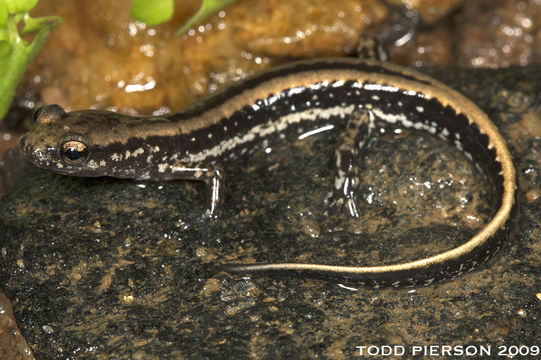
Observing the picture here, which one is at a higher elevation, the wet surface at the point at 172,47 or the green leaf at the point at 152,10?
the green leaf at the point at 152,10

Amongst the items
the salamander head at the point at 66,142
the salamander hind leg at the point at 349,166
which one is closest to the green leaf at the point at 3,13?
the salamander head at the point at 66,142

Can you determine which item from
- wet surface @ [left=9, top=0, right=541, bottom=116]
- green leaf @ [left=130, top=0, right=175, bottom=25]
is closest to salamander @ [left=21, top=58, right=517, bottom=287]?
wet surface @ [left=9, top=0, right=541, bottom=116]

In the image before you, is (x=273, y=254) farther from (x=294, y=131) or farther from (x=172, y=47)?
(x=172, y=47)

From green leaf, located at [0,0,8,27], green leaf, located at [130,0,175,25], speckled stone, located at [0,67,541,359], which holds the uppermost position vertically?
green leaf, located at [0,0,8,27]

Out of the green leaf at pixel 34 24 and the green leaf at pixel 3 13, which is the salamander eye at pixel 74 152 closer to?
the green leaf at pixel 3 13

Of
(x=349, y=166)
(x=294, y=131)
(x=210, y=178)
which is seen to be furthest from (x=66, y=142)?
(x=349, y=166)

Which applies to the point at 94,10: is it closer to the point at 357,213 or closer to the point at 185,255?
the point at 185,255

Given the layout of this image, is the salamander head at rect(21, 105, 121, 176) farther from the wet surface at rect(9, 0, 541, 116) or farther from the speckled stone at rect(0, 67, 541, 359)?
the wet surface at rect(9, 0, 541, 116)
